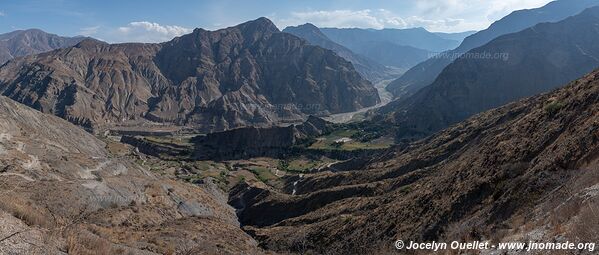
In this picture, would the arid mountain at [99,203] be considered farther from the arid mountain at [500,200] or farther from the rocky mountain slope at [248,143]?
the rocky mountain slope at [248,143]

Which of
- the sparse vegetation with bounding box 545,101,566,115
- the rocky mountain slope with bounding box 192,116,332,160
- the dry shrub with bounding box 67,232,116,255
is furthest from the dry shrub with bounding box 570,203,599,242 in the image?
the rocky mountain slope with bounding box 192,116,332,160

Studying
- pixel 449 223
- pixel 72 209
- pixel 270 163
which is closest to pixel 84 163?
pixel 72 209

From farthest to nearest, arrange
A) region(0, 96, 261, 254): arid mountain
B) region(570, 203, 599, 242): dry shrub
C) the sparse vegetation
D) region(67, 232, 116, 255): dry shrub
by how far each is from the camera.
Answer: the sparse vegetation
region(0, 96, 261, 254): arid mountain
region(67, 232, 116, 255): dry shrub
region(570, 203, 599, 242): dry shrub

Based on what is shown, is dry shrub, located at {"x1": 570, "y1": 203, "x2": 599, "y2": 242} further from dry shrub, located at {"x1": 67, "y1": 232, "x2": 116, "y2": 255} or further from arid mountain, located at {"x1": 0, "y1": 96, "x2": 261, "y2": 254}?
arid mountain, located at {"x1": 0, "y1": 96, "x2": 261, "y2": 254}

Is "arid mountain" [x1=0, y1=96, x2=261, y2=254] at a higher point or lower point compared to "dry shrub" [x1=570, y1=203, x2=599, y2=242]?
lower

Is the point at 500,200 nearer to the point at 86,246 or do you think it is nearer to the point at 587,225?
the point at 587,225

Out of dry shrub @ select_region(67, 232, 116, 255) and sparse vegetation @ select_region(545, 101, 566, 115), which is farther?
sparse vegetation @ select_region(545, 101, 566, 115)

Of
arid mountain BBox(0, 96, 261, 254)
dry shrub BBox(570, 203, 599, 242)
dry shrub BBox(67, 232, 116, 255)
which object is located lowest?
arid mountain BBox(0, 96, 261, 254)

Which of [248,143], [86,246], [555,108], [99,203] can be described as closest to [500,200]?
[555,108]

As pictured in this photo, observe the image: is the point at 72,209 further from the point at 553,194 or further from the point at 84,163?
the point at 553,194
